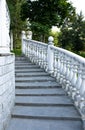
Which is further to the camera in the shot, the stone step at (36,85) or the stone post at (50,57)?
the stone post at (50,57)

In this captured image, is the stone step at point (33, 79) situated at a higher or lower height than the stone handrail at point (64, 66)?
lower

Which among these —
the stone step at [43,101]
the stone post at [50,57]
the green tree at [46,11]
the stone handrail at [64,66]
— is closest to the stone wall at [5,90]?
the stone step at [43,101]

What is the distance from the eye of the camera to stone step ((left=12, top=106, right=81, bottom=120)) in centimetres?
491

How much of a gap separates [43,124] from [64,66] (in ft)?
6.14

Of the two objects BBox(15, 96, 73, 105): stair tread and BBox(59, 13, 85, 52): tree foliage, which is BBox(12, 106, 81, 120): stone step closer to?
BBox(15, 96, 73, 105): stair tread

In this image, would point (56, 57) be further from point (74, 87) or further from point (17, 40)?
point (17, 40)

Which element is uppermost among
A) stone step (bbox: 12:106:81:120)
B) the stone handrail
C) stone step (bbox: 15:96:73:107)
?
the stone handrail

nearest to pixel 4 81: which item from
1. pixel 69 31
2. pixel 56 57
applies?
pixel 56 57

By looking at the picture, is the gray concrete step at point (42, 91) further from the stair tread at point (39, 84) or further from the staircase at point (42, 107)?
the stair tread at point (39, 84)

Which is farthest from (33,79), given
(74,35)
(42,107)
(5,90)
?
(74,35)

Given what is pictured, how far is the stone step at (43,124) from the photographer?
4625mm

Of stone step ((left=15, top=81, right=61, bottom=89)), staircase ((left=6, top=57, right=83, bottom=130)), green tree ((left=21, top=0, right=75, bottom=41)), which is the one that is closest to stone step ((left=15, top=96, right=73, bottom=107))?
staircase ((left=6, top=57, right=83, bottom=130))

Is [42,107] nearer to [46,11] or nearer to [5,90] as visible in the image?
[5,90]

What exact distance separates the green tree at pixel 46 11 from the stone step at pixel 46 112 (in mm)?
11085
